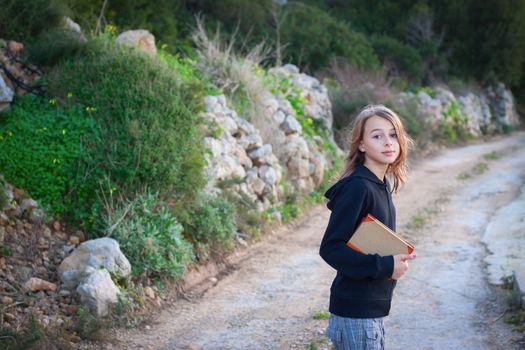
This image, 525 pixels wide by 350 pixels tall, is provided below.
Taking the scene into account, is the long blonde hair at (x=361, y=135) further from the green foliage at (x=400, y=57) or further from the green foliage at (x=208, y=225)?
the green foliage at (x=400, y=57)

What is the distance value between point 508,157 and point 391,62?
6.47 meters

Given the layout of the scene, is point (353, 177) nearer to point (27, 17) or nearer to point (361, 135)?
point (361, 135)

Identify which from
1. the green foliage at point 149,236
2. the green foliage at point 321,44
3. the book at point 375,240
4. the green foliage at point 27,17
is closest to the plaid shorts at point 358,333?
the book at point 375,240

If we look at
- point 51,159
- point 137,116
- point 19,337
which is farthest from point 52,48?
point 19,337

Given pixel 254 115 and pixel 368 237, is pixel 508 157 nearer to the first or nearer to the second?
pixel 254 115

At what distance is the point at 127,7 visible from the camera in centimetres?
1244

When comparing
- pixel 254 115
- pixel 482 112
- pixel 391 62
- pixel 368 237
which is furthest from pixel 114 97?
pixel 482 112

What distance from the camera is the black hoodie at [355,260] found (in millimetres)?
2852

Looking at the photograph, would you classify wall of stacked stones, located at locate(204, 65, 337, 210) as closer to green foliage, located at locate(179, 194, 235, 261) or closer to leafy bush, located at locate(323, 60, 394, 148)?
green foliage, located at locate(179, 194, 235, 261)

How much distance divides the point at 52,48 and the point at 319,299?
14.3 ft

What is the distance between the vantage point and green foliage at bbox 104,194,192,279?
242 inches

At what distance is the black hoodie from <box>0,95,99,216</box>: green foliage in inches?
160

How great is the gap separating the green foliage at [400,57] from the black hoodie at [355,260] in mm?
18360

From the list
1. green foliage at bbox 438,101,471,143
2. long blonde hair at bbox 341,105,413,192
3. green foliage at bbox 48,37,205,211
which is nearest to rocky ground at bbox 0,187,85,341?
green foliage at bbox 48,37,205,211
